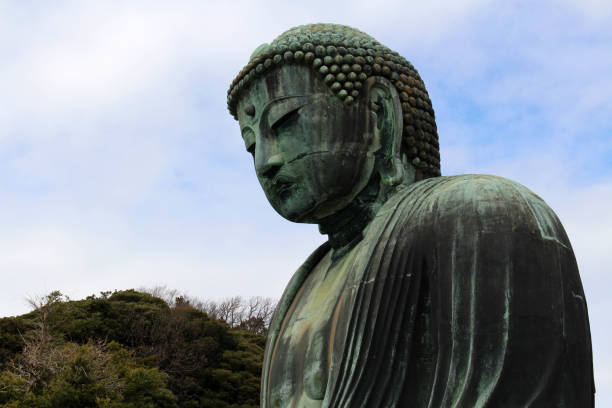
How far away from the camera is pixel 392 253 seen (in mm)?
4812

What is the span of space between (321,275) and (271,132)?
1.10m

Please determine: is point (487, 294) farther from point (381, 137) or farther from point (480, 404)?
point (381, 137)

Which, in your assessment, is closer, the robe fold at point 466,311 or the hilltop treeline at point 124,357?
the robe fold at point 466,311

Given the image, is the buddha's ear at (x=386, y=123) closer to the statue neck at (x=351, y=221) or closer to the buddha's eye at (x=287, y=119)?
the statue neck at (x=351, y=221)

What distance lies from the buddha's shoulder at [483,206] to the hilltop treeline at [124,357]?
3119 cm

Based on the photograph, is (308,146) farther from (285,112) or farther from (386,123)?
(386,123)

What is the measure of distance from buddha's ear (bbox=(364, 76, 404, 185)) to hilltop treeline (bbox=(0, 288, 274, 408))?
3064 cm

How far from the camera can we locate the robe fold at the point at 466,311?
4.31 metres

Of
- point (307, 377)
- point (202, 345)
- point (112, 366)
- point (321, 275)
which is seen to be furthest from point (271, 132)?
point (202, 345)

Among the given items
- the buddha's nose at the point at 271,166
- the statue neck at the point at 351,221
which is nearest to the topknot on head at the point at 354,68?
the statue neck at the point at 351,221

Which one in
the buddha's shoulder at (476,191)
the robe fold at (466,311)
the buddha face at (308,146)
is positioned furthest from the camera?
the buddha face at (308,146)

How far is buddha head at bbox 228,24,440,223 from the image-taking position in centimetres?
548

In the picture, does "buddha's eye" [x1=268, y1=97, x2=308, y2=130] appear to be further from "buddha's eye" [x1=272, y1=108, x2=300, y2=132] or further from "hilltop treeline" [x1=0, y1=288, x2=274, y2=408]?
"hilltop treeline" [x1=0, y1=288, x2=274, y2=408]

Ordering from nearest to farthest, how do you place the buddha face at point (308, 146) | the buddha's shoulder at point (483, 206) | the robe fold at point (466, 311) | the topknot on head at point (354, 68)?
the robe fold at point (466, 311)
the buddha's shoulder at point (483, 206)
the buddha face at point (308, 146)
the topknot on head at point (354, 68)
